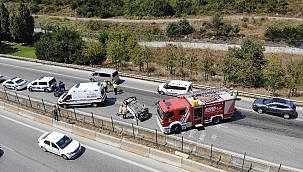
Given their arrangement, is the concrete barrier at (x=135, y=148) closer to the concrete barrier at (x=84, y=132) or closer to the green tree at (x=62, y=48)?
the concrete barrier at (x=84, y=132)

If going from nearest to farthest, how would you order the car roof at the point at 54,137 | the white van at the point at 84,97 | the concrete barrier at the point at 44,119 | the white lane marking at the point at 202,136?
1. the car roof at the point at 54,137
2. the white lane marking at the point at 202,136
3. the concrete barrier at the point at 44,119
4. the white van at the point at 84,97

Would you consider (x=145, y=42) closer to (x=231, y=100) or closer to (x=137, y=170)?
(x=231, y=100)

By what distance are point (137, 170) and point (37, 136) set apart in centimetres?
1050

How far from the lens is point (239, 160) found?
18219 mm

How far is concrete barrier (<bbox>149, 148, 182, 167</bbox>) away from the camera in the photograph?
19.5m

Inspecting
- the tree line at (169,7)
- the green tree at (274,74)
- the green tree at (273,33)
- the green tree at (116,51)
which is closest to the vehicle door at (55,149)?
the green tree at (116,51)

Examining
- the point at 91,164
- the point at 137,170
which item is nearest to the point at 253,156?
the point at 137,170

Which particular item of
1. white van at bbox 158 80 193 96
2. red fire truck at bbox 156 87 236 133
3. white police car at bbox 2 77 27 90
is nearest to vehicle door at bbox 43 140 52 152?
red fire truck at bbox 156 87 236 133

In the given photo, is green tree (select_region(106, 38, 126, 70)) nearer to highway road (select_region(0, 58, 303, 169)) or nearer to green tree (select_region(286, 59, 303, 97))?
highway road (select_region(0, 58, 303, 169))

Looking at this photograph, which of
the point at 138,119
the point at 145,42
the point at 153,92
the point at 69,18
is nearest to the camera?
the point at 138,119

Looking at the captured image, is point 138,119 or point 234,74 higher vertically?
point 234,74

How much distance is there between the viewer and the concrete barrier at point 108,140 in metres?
22.1

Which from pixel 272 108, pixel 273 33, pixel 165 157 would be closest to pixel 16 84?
pixel 165 157

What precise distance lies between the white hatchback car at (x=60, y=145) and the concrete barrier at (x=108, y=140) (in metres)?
1.85
